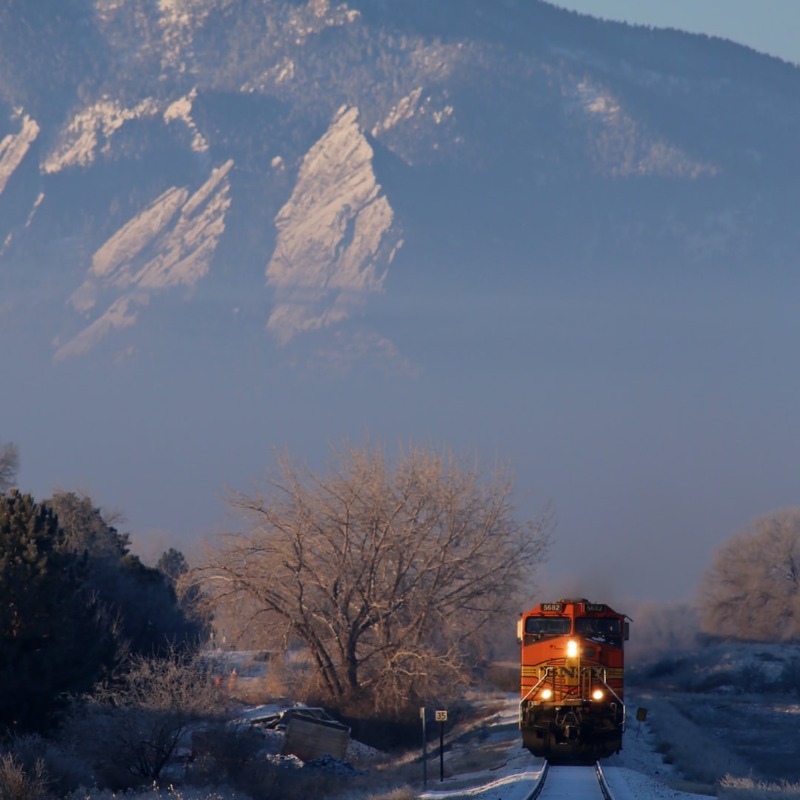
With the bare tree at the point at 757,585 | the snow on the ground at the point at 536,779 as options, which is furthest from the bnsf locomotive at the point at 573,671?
the bare tree at the point at 757,585

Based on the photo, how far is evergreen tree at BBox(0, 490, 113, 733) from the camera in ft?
130

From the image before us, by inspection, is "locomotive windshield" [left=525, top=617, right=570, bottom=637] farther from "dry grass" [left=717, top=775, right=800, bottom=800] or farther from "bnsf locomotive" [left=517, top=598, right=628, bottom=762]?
"dry grass" [left=717, top=775, right=800, bottom=800]

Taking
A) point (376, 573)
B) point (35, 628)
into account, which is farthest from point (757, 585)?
point (35, 628)

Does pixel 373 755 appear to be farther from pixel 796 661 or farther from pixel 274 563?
pixel 796 661

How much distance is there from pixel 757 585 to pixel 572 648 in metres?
76.2

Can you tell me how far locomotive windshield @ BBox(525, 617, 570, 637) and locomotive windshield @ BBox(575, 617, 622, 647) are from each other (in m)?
0.32

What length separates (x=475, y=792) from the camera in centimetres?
3072

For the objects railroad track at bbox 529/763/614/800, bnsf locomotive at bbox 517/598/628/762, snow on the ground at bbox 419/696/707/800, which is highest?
bnsf locomotive at bbox 517/598/628/762

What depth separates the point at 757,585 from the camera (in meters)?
105

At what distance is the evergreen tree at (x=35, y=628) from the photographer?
130ft

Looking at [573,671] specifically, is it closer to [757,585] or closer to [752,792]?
[752,792]

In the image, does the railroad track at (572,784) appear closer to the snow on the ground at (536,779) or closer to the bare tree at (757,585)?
the snow on the ground at (536,779)

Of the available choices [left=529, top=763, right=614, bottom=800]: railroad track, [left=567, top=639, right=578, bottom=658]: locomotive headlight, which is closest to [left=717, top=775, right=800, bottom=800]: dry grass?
[left=529, top=763, right=614, bottom=800]: railroad track

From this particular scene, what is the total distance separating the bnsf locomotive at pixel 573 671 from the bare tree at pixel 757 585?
2860 inches
